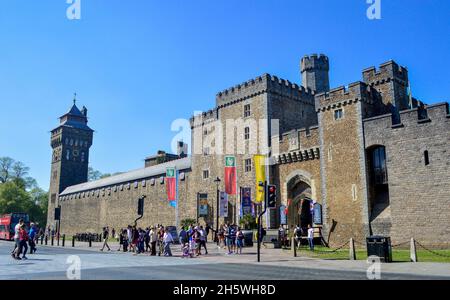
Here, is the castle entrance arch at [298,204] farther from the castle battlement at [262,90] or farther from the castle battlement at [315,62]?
the castle battlement at [315,62]

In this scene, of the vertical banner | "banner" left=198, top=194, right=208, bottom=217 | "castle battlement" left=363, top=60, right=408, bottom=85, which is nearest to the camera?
"castle battlement" left=363, top=60, right=408, bottom=85

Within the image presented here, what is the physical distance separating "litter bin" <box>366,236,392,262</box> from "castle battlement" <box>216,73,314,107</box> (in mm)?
19301

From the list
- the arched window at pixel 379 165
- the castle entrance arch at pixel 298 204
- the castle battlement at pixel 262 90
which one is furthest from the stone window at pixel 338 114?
the castle battlement at pixel 262 90

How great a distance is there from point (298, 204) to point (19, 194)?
196 ft

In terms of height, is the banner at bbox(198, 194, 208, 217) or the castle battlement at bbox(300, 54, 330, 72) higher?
the castle battlement at bbox(300, 54, 330, 72)

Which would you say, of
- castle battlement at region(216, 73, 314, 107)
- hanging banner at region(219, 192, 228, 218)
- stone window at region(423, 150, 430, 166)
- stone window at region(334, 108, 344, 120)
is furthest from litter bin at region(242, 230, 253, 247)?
castle battlement at region(216, 73, 314, 107)

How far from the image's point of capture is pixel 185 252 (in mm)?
21391

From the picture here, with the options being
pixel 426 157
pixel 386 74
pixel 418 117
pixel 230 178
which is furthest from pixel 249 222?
pixel 386 74

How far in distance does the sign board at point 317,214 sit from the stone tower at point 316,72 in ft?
49.3

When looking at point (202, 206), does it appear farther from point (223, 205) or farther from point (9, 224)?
point (9, 224)

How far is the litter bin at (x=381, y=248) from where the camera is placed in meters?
16.2

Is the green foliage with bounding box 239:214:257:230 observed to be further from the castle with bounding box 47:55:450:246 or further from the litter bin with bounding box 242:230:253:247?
the litter bin with bounding box 242:230:253:247

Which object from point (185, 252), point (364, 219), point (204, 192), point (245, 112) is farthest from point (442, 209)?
point (204, 192)

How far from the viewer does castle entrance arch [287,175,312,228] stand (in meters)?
30.4
